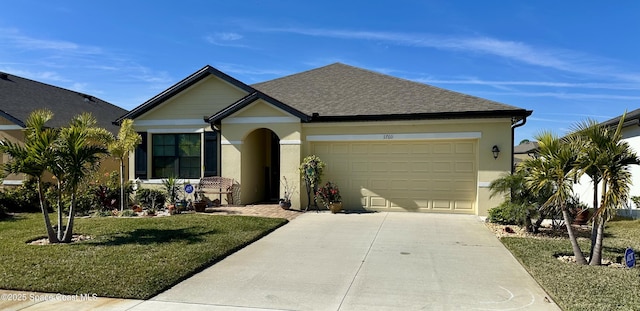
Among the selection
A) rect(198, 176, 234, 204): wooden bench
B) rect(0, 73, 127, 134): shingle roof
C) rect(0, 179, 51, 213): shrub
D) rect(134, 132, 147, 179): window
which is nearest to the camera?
rect(0, 179, 51, 213): shrub

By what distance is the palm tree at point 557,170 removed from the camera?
21.8 feet

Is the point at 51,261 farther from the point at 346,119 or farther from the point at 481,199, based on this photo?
the point at 481,199

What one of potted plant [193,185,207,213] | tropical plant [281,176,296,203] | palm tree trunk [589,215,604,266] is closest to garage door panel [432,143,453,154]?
tropical plant [281,176,296,203]

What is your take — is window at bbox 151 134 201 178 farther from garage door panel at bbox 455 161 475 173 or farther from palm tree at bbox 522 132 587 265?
palm tree at bbox 522 132 587 265

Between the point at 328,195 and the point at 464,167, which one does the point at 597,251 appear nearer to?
the point at 464,167

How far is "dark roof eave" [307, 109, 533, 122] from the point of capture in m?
11.6

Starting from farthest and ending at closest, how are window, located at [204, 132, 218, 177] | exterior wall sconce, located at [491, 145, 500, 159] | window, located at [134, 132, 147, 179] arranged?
window, located at [134, 132, 147, 179], window, located at [204, 132, 218, 177], exterior wall sconce, located at [491, 145, 500, 159]

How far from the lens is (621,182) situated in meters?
6.13

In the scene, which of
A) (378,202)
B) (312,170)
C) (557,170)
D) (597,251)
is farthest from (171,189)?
(597,251)

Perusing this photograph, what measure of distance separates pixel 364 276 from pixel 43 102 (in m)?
17.9

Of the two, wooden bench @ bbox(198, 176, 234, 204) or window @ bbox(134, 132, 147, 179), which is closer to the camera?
wooden bench @ bbox(198, 176, 234, 204)

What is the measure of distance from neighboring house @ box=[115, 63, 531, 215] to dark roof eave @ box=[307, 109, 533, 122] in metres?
0.03

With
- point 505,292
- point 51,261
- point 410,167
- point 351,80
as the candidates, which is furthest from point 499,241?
point 351,80

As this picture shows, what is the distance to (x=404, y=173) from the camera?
1288 centimetres
